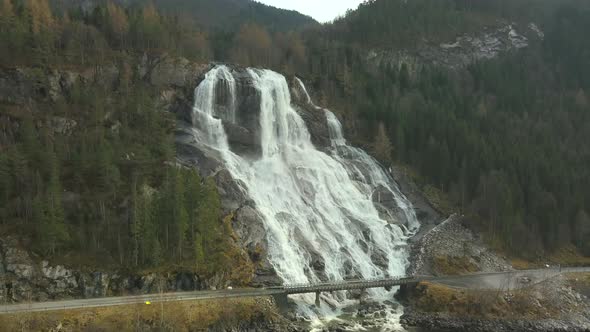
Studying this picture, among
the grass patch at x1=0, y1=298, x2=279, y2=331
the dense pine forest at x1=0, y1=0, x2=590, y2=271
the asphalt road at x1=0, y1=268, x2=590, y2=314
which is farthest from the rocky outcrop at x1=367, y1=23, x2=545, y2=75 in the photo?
the grass patch at x1=0, y1=298, x2=279, y2=331

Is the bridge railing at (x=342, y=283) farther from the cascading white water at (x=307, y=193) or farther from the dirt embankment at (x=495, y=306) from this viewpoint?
the dirt embankment at (x=495, y=306)

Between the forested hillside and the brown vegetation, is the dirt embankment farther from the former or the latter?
the forested hillside

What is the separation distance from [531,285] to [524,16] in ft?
468

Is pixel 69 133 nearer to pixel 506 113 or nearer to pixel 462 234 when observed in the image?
pixel 462 234

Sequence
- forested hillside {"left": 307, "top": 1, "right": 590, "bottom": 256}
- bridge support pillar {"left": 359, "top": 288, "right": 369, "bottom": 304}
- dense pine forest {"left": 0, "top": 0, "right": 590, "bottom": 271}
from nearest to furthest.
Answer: dense pine forest {"left": 0, "top": 0, "right": 590, "bottom": 271}, bridge support pillar {"left": 359, "top": 288, "right": 369, "bottom": 304}, forested hillside {"left": 307, "top": 1, "right": 590, "bottom": 256}

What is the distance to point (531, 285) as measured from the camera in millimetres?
64812

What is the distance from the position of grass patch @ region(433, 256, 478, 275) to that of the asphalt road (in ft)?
8.70

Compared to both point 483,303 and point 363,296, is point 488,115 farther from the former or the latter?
point 363,296

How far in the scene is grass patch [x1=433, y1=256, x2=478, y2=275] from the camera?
70269 mm

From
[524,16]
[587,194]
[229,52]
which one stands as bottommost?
[587,194]

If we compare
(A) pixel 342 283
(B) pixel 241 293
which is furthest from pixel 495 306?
(B) pixel 241 293

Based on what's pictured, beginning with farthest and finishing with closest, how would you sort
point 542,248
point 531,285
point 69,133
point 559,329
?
point 542,248
point 69,133
point 531,285
point 559,329

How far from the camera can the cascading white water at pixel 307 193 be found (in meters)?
65.1

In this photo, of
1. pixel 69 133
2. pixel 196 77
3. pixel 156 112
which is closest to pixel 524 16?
pixel 196 77
